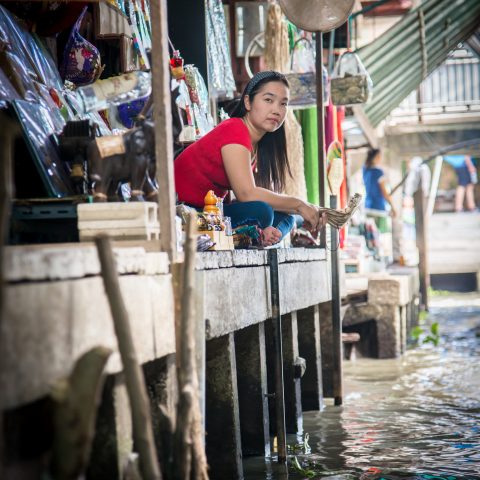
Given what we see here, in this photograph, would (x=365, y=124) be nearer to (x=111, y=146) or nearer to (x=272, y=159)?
(x=272, y=159)

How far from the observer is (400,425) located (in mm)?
7012

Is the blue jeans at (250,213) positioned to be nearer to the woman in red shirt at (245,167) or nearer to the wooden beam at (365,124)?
the woman in red shirt at (245,167)

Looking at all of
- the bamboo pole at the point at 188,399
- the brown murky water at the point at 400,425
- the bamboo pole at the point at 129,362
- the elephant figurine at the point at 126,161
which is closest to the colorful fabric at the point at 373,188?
the brown murky water at the point at 400,425

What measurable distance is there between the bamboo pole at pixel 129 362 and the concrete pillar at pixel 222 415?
211 cm

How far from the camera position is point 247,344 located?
5766mm

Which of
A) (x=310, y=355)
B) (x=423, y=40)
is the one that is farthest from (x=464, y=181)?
(x=310, y=355)

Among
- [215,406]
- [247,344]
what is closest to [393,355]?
[247,344]

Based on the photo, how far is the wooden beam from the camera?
13305 mm

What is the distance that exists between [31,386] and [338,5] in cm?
584

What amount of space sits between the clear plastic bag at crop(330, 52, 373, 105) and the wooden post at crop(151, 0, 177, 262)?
6.64 m

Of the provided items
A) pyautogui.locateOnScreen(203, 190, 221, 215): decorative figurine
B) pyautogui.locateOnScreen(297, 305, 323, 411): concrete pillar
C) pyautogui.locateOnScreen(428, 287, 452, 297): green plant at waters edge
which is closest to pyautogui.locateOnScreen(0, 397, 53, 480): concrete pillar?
pyautogui.locateOnScreen(203, 190, 221, 215): decorative figurine

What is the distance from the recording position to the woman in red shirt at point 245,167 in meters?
5.65

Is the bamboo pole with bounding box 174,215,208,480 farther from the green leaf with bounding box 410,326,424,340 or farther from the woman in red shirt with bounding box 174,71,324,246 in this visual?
the green leaf with bounding box 410,326,424,340

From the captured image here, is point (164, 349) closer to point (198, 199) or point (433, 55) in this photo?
point (198, 199)
